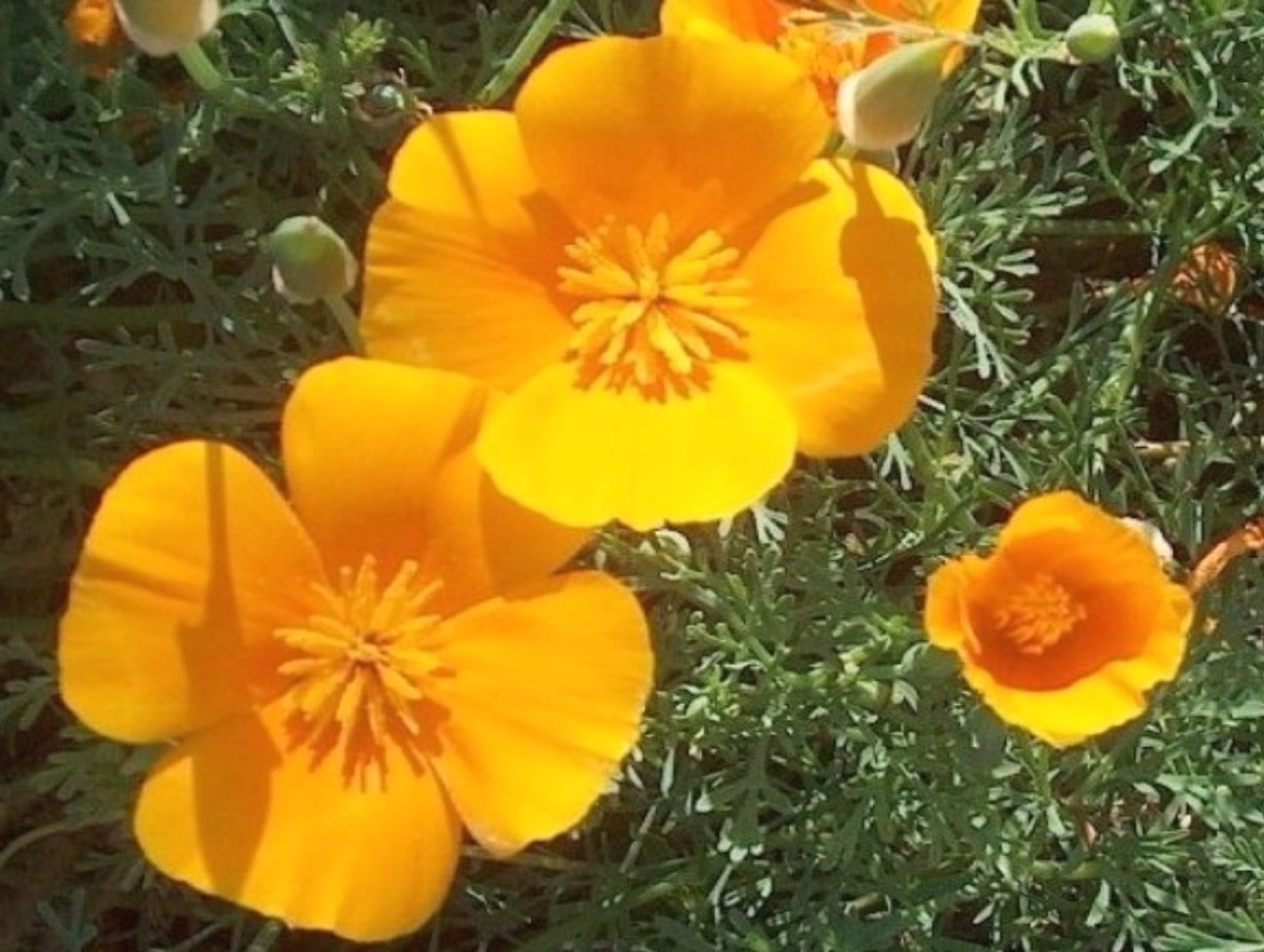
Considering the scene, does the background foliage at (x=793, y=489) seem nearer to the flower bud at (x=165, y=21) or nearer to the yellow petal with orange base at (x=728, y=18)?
the yellow petal with orange base at (x=728, y=18)

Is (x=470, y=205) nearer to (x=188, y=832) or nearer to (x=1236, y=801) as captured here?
(x=188, y=832)

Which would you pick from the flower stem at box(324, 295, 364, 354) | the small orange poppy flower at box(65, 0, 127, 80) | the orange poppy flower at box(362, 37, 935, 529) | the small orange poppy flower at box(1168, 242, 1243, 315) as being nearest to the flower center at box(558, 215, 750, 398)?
the orange poppy flower at box(362, 37, 935, 529)

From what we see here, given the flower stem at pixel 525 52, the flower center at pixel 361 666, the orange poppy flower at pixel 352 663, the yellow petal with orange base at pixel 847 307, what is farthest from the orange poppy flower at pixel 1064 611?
the flower stem at pixel 525 52

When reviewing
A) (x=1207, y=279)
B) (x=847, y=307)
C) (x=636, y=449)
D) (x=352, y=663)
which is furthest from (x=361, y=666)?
(x=1207, y=279)

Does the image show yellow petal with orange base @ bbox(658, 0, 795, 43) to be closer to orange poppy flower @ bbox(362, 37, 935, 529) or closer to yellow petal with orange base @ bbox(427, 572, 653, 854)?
orange poppy flower @ bbox(362, 37, 935, 529)

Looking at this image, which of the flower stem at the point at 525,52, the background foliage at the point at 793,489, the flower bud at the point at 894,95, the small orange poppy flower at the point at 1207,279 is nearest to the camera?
the flower bud at the point at 894,95

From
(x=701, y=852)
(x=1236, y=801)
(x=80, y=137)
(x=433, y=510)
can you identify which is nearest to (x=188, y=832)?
(x=433, y=510)

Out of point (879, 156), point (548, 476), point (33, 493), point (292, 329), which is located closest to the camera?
point (548, 476)
